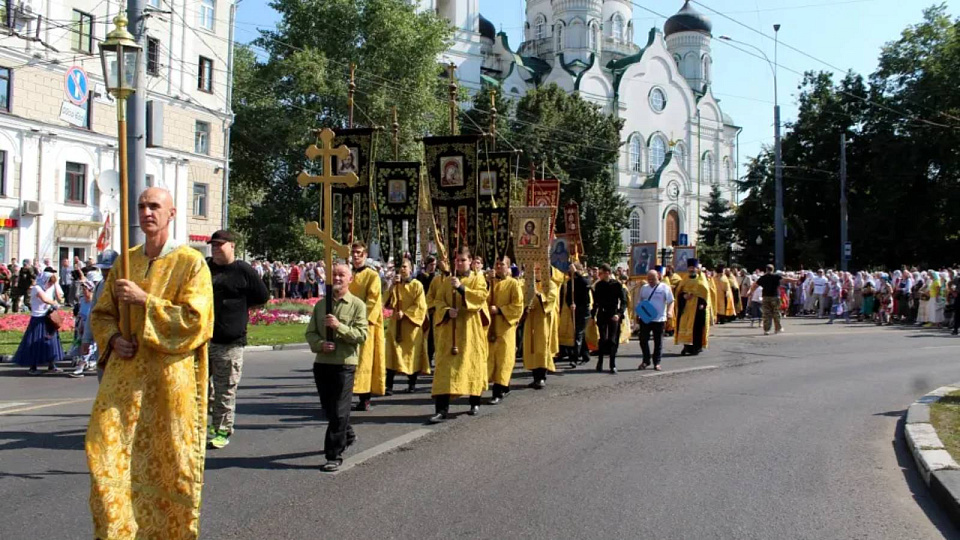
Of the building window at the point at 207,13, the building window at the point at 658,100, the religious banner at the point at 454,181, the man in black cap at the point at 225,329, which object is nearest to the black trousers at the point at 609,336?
the religious banner at the point at 454,181

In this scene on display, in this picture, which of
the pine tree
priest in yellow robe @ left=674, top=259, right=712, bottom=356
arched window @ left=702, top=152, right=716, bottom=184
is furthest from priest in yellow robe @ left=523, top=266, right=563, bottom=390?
arched window @ left=702, top=152, right=716, bottom=184

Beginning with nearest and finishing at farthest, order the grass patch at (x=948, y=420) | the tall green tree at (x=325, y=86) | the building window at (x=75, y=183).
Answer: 1. the grass patch at (x=948, y=420)
2. the building window at (x=75, y=183)
3. the tall green tree at (x=325, y=86)

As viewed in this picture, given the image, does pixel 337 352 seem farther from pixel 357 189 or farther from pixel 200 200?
pixel 200 200

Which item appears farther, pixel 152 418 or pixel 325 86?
pixel 325 86

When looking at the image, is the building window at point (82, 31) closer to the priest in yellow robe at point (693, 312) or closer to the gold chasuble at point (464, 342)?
the priest in yellow robe at point (693, 312)

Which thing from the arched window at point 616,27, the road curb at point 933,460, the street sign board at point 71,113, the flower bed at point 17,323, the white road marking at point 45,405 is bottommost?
the white road marking at point 45,405

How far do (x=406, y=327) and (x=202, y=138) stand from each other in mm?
29689

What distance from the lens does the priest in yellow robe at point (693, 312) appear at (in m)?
16.9

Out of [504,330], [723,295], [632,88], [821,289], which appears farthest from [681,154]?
[504,330]

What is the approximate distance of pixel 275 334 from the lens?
2073 cm

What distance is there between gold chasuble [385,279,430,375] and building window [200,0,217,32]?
2959cm

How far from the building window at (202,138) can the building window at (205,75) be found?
1.56 metres

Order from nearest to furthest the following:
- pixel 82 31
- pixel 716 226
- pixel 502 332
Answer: pixel 502 332 → pixel 82 31 → pixel 716 226

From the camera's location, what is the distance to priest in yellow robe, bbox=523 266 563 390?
40.1ft
